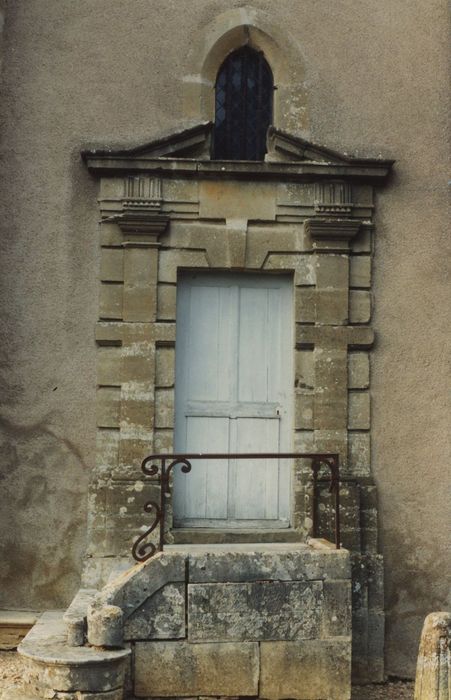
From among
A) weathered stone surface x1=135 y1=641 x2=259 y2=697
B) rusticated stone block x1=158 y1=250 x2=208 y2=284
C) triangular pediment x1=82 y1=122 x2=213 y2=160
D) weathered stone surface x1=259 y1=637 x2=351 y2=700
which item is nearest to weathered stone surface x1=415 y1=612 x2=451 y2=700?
weathered stone surface x1=259 y1=637 x2=351 y2=700

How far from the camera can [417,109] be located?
7438mm

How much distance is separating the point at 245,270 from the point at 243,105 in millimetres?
1427

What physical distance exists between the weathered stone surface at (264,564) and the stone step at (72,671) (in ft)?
2.34

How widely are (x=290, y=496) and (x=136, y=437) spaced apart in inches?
50.4

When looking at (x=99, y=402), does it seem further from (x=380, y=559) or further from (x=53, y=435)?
(x=380, y=559)

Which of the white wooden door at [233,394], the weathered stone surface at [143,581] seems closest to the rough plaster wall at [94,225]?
the white wooden door at [233,394]

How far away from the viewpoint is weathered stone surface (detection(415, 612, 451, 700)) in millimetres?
5184

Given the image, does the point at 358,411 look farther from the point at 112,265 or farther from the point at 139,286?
the point at 112,265

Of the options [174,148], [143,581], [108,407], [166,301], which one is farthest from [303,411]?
[174,148]

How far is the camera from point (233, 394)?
7.27 meters

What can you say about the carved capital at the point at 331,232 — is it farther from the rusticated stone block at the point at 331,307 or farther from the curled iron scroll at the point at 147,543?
the curled iron scroll at the point at 147,543

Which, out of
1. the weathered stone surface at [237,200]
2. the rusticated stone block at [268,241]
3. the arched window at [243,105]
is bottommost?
the rusticated stone block at [268,241]

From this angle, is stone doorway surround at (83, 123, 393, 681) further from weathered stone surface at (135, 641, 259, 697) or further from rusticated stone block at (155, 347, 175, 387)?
weathered stone surface at (135, 641, 259, 697)

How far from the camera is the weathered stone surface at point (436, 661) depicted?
5184 mm
